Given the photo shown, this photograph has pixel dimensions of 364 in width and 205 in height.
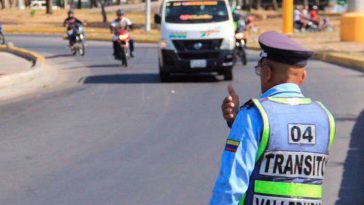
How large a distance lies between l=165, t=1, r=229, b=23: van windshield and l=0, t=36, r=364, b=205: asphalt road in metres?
1.52

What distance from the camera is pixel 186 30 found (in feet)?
66.3

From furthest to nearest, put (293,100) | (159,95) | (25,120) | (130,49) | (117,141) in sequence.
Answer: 1. (130,49)
2. (159,95)
3. (25,120)
4. (117,141)
5. (293,100)

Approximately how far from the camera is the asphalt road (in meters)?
8.52

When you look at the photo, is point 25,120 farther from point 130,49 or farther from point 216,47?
point 130,49

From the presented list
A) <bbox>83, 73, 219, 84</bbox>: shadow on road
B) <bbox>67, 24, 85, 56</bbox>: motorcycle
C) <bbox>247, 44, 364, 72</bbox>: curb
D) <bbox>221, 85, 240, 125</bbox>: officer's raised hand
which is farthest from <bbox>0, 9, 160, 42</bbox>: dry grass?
<bbox>221, 85, 240, 125</bbox>: officer's raised hand

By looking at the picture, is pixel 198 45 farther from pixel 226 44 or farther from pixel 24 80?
pixel 24 80

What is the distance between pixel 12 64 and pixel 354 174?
1938 centimetres

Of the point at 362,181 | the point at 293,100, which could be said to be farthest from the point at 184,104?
the point at 293,100

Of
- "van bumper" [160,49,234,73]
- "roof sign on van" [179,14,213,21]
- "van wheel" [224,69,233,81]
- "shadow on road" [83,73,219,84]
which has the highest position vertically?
"roof sign on van" [179,14,213,21]

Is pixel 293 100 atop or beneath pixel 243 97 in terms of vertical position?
atop

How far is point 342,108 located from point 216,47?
5.87m

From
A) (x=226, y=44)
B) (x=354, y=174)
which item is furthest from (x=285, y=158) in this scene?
(x=226, y=44)

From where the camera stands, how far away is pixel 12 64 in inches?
1069

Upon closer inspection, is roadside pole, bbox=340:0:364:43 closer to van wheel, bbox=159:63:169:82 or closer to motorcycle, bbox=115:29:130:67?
motorcycle, bbox=115:29:130:67
